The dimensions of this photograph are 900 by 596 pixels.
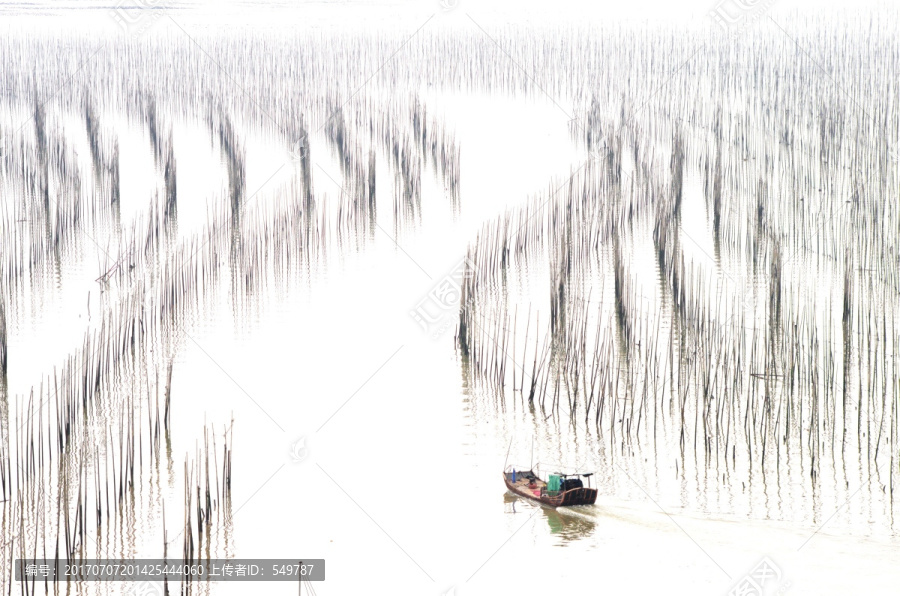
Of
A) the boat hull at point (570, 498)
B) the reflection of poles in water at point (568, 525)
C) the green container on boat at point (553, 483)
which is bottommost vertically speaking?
the reflection of poles in water at point (568, 525)

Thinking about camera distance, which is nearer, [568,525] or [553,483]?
[568,525]

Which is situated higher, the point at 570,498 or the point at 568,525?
the point at 570,498

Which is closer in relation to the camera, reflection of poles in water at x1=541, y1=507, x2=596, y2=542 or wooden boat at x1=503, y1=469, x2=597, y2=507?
reflection of poles in water at x1=541, y1=507, x2=596, y2=542

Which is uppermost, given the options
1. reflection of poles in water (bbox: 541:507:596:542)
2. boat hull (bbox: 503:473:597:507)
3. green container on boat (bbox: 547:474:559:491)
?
green container on boat (bbox: 547:474:559:491)

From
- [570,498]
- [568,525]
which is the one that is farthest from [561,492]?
[568,525]

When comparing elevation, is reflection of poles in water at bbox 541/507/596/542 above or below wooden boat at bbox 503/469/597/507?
below

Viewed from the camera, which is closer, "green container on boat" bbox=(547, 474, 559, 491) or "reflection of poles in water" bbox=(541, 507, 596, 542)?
"reflection of poles in water" bbox=(541, 507, 596, 542)

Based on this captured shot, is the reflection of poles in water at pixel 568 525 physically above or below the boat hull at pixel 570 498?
below

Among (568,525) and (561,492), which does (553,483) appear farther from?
(568,525)

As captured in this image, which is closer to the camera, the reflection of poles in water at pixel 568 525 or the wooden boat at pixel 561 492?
the reflection of poles in water at pixel 568 525
